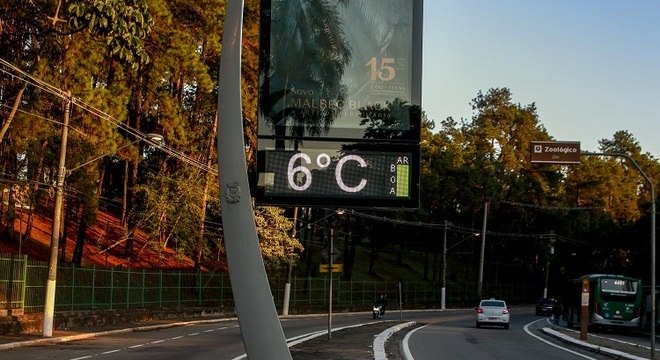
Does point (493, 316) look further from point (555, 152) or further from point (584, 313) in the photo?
point (555, 152)

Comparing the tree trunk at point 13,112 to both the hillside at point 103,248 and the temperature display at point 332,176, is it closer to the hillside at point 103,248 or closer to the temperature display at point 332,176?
the hillside at point 103,248

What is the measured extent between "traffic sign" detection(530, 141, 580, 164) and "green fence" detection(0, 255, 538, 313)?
1724 cm

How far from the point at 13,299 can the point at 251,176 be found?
2459cm

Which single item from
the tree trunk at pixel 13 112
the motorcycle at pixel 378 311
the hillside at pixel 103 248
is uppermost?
the tree trunk at pixel 13 112

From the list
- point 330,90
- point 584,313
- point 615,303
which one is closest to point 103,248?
point 615,303

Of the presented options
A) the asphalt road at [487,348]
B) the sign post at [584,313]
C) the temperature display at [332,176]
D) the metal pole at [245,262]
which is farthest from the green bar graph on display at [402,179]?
the sign post at [584,313]

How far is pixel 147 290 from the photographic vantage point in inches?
1777

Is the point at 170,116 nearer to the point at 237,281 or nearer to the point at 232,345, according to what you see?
the point at 232,345

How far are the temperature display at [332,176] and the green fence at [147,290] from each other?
23.9 meters

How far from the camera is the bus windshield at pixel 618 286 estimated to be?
5256cm

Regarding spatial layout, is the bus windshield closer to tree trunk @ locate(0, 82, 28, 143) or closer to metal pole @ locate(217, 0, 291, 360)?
tree trunk @ locate(0, 82, 28, 143)

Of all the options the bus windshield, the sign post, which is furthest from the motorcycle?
the sign post

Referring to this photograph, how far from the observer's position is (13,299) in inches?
1253

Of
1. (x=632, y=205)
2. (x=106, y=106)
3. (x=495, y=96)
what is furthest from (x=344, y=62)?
(x=632, y=205)
